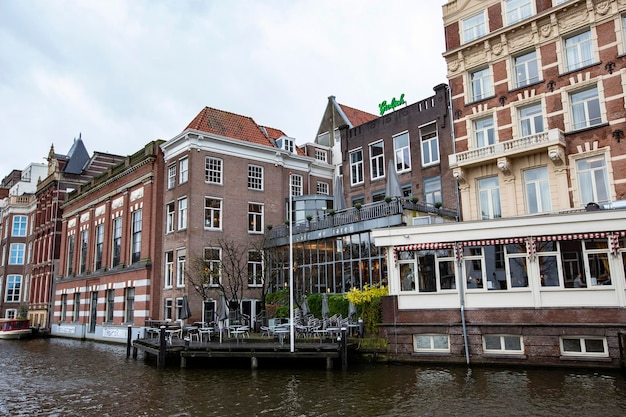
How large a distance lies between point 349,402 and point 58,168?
50366 mm

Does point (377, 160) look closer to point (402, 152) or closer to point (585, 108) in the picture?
point (402, 152)

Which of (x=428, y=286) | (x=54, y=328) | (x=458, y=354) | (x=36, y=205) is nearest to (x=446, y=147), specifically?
(x=428, y=286)

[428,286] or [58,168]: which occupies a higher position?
[58,168]

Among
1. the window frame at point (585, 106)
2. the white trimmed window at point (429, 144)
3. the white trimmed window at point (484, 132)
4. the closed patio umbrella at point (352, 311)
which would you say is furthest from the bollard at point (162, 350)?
the window frame at point (585, 106)

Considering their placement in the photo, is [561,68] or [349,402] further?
[561,68]

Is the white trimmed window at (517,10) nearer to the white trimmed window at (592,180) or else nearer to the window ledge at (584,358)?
the white trimmed window at (592,180)

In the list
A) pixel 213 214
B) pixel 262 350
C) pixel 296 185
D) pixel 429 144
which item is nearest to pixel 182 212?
pixel 213 214

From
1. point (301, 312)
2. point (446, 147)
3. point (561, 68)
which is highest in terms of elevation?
point (561, 68)

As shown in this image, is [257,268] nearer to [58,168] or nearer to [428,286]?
[428,286]

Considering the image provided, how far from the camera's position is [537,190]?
82.5 ft

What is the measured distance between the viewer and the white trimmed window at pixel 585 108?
23875 millimetres

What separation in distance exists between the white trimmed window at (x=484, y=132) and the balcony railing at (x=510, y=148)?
3.26ft

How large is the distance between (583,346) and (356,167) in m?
21.2

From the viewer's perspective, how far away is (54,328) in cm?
4766
